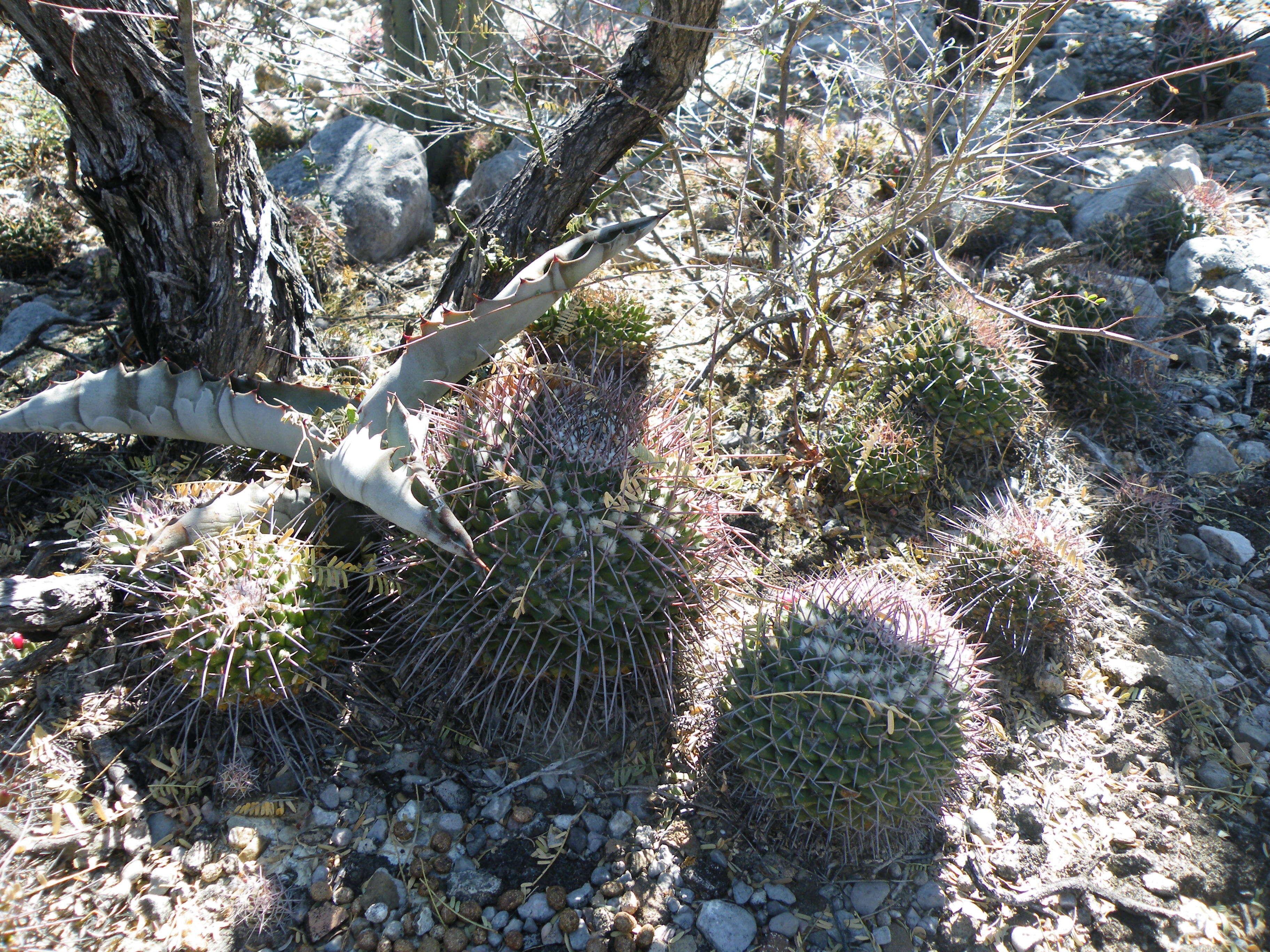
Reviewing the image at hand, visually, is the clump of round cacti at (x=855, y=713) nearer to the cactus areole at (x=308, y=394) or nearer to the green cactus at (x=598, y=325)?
the cactus areole at (x=308, y=394)

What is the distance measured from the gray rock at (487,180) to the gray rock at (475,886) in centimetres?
392

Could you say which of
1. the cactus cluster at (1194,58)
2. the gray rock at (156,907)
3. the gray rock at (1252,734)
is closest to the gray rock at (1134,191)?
the cactus cluster at (1194,58)

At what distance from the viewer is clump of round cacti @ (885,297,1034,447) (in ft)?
10.4

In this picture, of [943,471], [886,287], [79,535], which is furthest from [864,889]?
[886,287]

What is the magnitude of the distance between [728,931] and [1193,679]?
6.33 feet

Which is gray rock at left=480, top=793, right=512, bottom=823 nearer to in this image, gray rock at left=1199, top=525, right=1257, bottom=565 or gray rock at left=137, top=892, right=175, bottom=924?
gray rock at left=137, top=892, right=175, bottom=924

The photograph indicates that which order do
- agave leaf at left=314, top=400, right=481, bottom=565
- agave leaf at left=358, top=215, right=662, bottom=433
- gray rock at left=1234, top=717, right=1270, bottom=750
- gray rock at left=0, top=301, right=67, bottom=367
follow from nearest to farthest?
1. agave leaf at left=314, top=400, right=481, bottom=565
2. agave leaf at left=358, top=215, right=662, bottom=433
3. gray rock at left=1234, top=717, right=1270, bottom=750
4. gray rock at left=0, top=301, right=67, bottom=367

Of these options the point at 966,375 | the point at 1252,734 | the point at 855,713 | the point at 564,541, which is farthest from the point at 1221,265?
the point at 564,541

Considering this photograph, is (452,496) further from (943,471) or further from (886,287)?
(886,287)

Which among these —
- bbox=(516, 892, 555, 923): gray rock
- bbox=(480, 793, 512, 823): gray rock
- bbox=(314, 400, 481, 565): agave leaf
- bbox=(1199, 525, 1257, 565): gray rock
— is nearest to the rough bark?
bbox=(314, 400, 481, 565): agave leaf

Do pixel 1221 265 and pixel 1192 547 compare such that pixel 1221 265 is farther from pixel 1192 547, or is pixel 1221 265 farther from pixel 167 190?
pixel 167 190

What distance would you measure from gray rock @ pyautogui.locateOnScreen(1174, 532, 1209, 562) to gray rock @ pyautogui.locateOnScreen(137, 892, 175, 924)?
3679 millimetres

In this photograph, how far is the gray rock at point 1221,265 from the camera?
4.04 metres

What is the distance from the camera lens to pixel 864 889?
82.5 inches
